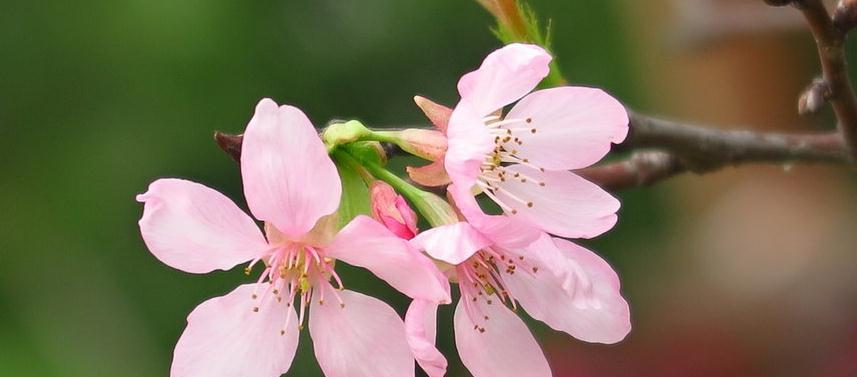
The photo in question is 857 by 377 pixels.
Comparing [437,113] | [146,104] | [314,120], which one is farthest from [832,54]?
[146,104]

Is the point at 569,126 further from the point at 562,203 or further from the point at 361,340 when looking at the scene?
the point at 361,340

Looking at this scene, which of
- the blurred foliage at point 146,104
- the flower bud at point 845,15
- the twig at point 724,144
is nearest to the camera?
the flower bud at point 845,15

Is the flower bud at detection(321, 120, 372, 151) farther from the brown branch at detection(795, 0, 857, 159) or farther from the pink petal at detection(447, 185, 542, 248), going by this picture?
the brown branch at detection(795, 0, 857, 159)

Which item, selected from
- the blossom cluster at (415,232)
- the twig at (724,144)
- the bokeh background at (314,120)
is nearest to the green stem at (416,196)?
the blossom cluster at (415,232)

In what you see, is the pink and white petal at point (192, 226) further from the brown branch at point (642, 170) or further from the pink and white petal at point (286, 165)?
the brown branch at point (642, 170)

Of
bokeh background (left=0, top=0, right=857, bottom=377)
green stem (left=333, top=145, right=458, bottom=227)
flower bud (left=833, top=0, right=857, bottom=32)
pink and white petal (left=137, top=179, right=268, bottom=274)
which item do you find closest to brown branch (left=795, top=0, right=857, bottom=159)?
flower bud (left=833, top=0, right=857, bottom=32)

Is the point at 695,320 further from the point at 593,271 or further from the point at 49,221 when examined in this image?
the point at 593,271

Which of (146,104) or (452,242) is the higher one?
(452,242)
